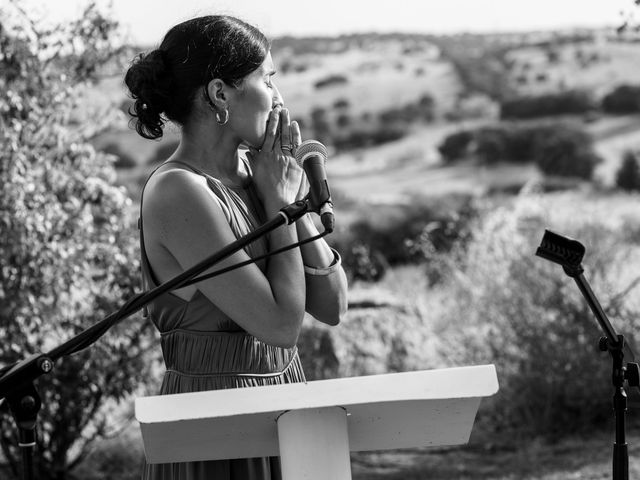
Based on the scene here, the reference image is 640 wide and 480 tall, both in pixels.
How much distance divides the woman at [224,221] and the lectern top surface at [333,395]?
49cm

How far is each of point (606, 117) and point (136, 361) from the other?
20236mm

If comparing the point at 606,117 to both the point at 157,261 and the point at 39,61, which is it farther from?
the point at 157,261

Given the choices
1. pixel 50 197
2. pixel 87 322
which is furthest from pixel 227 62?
pixel 87 322

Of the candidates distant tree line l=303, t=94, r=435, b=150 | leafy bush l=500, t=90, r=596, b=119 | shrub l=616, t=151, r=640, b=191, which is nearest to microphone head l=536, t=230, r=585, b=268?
shrub l=616, t=151, r=640, b=191

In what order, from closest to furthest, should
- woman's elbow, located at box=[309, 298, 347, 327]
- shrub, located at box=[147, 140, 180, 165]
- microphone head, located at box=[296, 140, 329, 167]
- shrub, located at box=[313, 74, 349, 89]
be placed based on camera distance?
microphone head, located at box=[296, 140, 329, 167], woman's elbow, located at box=[309, 298, 347, 327], shrub, located at box=[147, 140, 180, 165], shrub, located at box=[313, 74, 349, 89]

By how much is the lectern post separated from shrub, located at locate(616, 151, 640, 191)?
18.8 metres

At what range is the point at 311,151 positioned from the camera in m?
2.07

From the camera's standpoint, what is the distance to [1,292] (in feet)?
15.1

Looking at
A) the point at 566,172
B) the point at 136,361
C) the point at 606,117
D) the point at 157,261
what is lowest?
the point at 157,261

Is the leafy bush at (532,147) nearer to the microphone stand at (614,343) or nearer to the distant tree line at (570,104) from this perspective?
the distant tree line at (570,104)

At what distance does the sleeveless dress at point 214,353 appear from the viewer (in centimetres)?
224

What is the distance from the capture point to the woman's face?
7.63ft

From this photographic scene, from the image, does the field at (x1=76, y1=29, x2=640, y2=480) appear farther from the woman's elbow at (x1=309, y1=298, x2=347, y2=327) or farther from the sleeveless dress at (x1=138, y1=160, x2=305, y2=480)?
→ the sleeveless dress at (x1=138, y1=160, x2=305, y2=480)

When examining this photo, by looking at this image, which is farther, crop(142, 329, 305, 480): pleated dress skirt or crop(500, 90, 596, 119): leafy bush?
crop(500, 90, 596, 119): leafy bush
